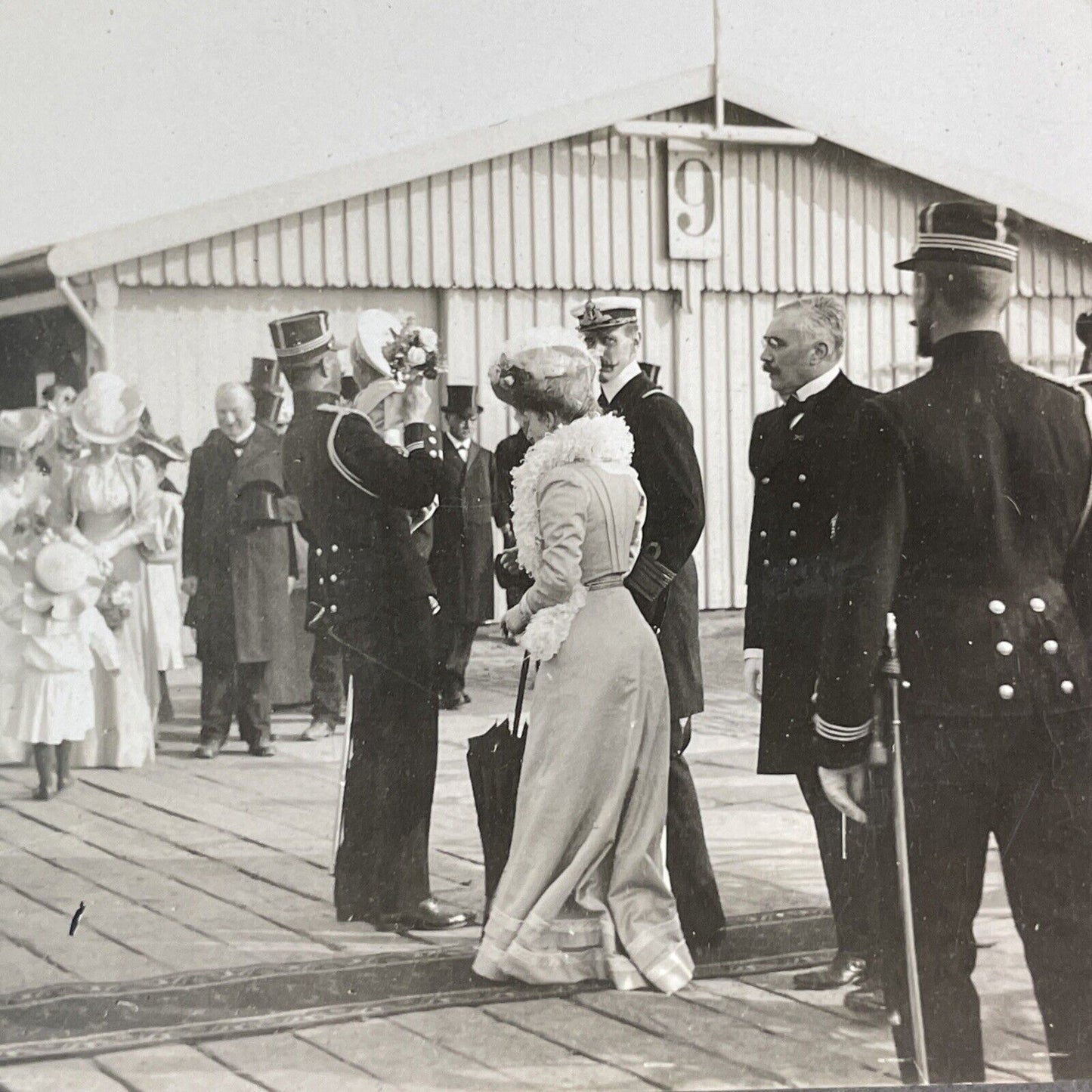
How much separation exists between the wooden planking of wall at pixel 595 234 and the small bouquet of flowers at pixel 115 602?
873 mm

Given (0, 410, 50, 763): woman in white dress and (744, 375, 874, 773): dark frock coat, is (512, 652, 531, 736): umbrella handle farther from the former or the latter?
(0, 410, 50, 763): woman in white dress

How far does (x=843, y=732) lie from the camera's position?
3.19m

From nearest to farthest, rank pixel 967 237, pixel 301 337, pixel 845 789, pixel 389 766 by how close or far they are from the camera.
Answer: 1. pixel 845 789
2. pixel 967 237
3. pixel 301 337
4. pixel 389 766

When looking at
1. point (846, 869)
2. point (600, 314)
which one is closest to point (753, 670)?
point (846, 869)

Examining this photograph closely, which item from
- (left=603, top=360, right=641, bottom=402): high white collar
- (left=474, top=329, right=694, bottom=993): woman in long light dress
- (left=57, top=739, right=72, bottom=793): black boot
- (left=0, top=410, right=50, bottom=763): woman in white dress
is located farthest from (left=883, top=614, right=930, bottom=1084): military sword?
(left=0, top=410, right=50, bottom=763): woman in white dress

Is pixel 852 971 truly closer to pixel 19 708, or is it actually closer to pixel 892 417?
pixel 892 417

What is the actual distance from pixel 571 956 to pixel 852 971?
0.78m

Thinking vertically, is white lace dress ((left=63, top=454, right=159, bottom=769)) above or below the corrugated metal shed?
below

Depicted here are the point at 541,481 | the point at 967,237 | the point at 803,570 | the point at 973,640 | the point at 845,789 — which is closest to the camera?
the point at 973,640

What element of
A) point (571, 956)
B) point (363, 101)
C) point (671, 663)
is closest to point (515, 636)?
point (671, 663)

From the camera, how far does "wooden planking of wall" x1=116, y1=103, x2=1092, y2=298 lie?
4.00 m

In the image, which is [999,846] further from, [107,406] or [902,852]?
[107,406]

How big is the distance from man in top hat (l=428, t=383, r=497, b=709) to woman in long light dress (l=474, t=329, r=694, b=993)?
269 mm

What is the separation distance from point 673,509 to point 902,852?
43.3 inches
